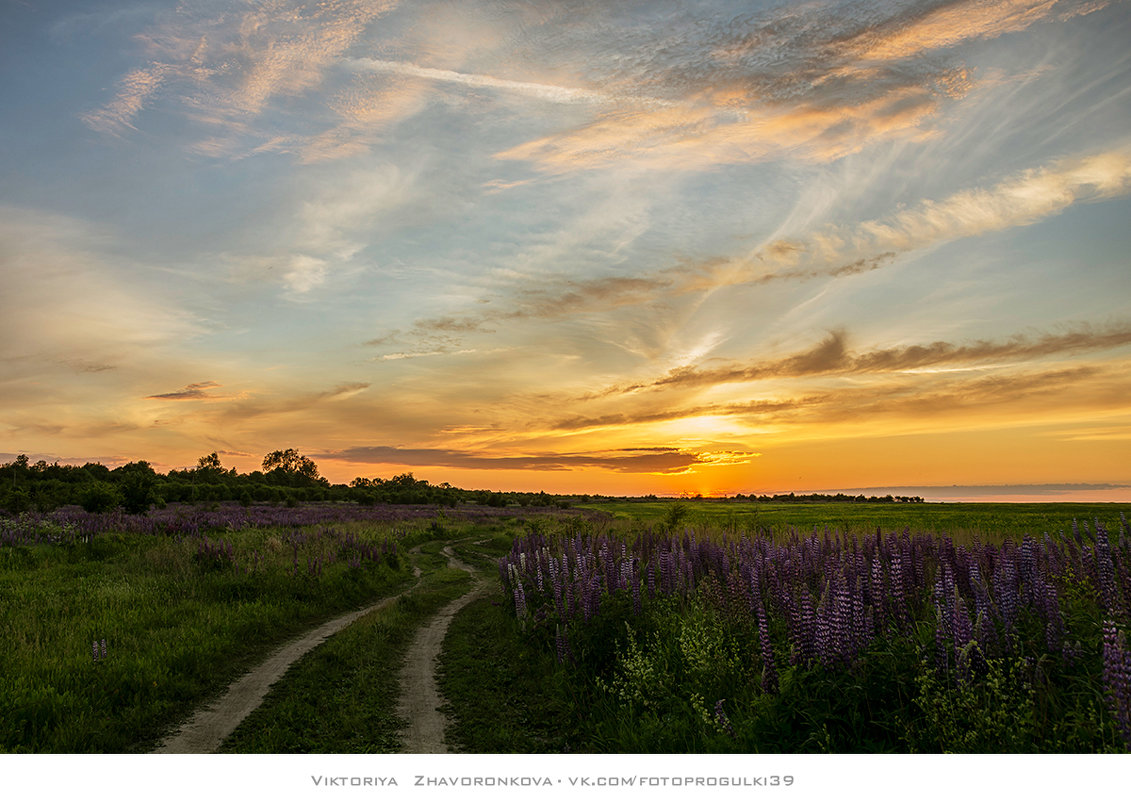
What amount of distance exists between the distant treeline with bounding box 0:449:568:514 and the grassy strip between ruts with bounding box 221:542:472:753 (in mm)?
5155

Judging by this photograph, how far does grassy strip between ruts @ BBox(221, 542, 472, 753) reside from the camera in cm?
839

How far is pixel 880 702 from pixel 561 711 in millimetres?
5194

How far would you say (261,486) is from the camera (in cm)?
7669

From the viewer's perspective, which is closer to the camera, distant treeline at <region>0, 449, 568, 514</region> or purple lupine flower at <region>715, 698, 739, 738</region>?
purple lupine flower at <region>715, 698, 739, 738</region>

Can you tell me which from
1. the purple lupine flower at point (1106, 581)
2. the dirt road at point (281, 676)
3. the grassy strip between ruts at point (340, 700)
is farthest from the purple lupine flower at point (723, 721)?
the grassy strip between ruts at point (340, 700)

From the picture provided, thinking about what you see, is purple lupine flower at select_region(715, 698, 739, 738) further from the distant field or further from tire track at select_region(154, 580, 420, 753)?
the distant field

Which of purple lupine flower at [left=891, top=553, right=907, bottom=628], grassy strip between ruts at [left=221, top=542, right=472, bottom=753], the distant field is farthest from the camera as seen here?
the distant field

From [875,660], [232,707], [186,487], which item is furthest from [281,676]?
[186,487]

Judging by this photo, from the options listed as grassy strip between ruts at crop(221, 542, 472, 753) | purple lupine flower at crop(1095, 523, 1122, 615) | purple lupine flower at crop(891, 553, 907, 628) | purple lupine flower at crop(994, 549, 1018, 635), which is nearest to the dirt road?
A: grassy strip between ruts at crop(221, 542, 472, 753)

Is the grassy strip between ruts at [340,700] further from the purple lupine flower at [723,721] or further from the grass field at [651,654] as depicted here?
the purple lupine flower at [723,721]

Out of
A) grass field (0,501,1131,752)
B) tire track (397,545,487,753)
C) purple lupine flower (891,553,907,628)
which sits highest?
purple lupine flower (891,553,907,628)

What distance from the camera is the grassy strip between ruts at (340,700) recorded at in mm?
8391

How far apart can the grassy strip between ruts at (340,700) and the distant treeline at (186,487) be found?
515 centimetres

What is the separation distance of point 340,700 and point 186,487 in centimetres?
6868
